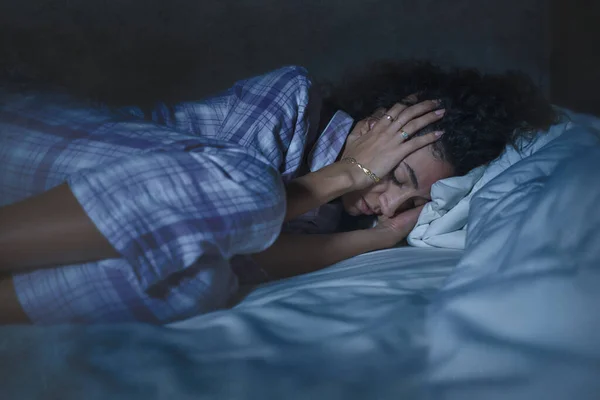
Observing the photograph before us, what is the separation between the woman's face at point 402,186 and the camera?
2.68 ft

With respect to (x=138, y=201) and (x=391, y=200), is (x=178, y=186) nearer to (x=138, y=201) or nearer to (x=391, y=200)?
(x=138, y=201)

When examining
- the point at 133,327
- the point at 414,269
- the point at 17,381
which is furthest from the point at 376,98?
the point at 17,381

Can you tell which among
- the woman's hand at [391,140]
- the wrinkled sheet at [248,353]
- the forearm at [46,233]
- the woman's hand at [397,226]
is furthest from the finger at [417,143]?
the forearm at [46,233]

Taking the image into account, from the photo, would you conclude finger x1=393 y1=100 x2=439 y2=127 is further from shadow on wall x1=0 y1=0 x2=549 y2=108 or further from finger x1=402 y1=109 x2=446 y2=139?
shadow on wall x1=0 y1=0 x2=549 y2=108

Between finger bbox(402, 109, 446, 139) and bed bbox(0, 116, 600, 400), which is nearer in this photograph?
bed bbox(0, 116, 600, 400)

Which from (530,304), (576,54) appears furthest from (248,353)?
(576,54)

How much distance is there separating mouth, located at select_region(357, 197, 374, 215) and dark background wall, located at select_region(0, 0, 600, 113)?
27 cm

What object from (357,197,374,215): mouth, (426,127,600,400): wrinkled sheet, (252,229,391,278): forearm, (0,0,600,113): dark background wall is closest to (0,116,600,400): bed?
(426,127,600,400): wrinkled sheet

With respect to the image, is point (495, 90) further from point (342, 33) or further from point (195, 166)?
point (195, 166)

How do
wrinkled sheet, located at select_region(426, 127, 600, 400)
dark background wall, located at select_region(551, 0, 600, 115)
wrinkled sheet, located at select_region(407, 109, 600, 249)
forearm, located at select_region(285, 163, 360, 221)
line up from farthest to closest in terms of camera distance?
dark background wall, located at select_region(551, 0, 600, 115) → wrinkled sheet, located at select_region(407, 109, 600, 249) → forearm, located at select_region(285, 163, 360, 221) → wrinkled sheet, located at select_region(426, 127, 600, 400)

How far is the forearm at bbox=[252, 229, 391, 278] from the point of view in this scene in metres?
0.76

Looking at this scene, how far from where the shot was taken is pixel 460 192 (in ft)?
2.71

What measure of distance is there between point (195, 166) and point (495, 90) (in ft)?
1.76

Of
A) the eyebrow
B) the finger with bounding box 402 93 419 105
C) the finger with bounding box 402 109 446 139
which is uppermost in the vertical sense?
the finger with bounding box 402 93 419 105
